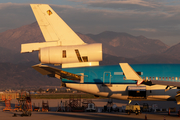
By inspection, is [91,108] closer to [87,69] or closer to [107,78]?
[107,78]

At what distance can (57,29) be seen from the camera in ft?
142

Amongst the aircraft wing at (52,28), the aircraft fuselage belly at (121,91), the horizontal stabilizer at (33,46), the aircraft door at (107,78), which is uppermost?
the aircraft wing at (52,28)

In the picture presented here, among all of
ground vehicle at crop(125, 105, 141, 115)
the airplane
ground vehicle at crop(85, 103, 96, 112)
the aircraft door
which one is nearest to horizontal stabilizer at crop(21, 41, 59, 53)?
the airplane

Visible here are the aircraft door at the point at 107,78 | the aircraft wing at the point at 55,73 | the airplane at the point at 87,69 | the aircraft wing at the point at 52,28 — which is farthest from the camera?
the aircraft wing at the point at 52,28

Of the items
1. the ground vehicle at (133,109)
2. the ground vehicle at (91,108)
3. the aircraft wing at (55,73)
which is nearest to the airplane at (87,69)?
the aircraft wing at (55,73)

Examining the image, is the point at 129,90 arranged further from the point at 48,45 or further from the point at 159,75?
the point at 48,45

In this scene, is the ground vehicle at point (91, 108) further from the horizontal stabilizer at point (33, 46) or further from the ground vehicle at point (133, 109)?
the horizontal stabilizer at point (33, 46)

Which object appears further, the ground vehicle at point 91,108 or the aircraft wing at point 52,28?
the ground vehicle at point 91,108

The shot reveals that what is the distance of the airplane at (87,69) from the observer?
135 feet

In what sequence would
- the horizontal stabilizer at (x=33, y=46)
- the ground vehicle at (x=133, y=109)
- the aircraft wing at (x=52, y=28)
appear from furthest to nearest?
1. the ground vehicle at (x=133, y=109)
2. the aircraft wing at (x=52, y=28)
3. the horizontal stabilizer at (x=33, y=46)

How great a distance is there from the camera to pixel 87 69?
141 ft

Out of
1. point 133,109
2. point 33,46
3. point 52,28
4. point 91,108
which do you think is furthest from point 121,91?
point 33,46

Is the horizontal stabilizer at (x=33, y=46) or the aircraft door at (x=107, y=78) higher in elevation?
the horizontal stabilizer at (x=33, y=46)

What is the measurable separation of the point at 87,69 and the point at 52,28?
7881 millimetres
